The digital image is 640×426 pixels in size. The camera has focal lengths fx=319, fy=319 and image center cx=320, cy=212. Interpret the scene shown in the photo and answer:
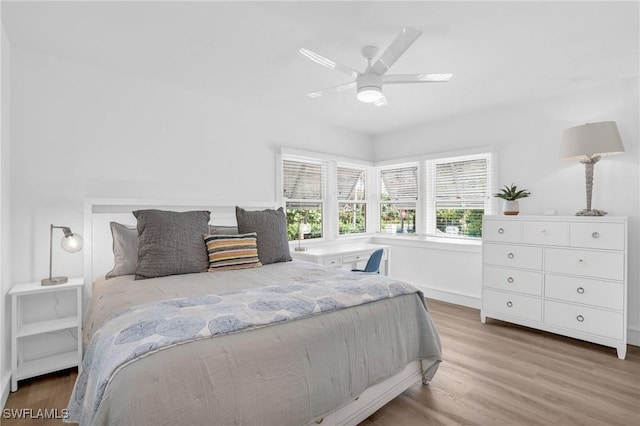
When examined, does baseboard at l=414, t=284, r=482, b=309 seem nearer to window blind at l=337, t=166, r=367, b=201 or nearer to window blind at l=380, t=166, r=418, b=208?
window blind at l=380, t=166, r=418, b=208

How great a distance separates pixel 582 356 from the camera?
2.69 m

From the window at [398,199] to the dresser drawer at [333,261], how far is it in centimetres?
165

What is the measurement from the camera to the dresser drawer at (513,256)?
3.14m

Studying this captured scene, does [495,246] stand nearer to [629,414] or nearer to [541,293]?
[541,293]

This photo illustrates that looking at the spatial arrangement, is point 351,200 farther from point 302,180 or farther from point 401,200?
point 302,180

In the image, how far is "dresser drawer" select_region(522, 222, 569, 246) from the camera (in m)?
2.97

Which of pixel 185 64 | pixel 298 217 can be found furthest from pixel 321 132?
pixel 185 64

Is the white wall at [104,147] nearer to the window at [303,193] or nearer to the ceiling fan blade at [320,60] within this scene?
the window at [303,193]

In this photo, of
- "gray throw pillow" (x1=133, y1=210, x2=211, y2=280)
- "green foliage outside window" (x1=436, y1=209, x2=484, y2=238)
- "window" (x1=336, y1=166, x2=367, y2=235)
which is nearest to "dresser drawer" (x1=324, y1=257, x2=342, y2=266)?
"window" (x1=336, y1=166, x2=367, y2=235)

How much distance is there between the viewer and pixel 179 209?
311 centimetres

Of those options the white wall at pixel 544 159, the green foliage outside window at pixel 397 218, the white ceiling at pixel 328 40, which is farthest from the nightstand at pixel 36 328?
the green foliage outside window at pixel 397 218

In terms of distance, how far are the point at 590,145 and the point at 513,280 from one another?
143 cm

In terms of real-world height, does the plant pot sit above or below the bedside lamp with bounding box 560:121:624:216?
below

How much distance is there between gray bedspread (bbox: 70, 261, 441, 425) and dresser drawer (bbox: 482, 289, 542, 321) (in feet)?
5.41
